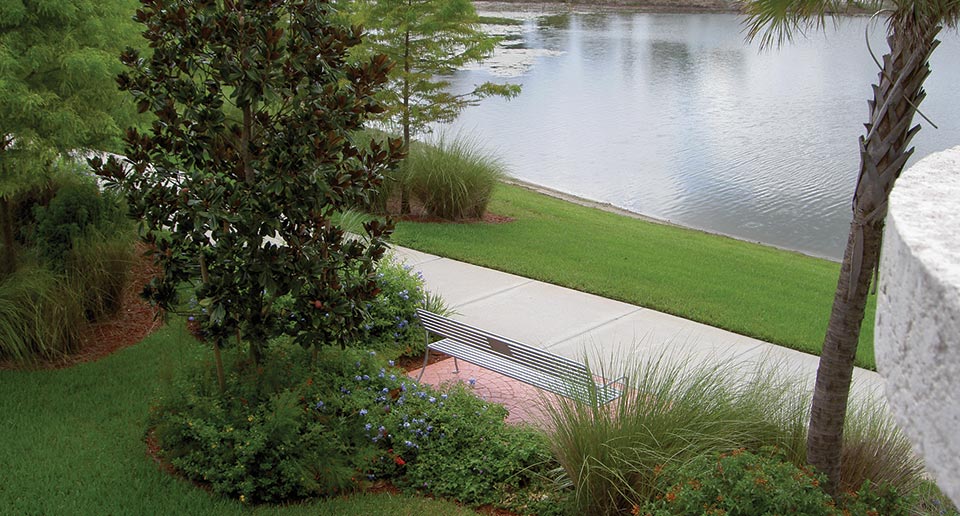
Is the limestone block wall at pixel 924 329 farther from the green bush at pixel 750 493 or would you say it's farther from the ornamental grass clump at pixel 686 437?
the ornamental grass clump at pixel 686 437

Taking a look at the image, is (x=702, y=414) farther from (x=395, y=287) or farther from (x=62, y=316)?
(x=62, y=316)

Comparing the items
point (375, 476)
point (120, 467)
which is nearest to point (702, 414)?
point (375, 476)

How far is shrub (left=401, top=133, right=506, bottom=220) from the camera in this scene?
13.2 metres

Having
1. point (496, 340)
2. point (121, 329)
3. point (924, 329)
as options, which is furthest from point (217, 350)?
point (924, 329)

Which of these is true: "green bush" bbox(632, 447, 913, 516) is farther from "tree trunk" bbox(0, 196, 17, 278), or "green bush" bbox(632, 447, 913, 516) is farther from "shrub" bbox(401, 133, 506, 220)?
"shrub" bbox(401, 133, 506, 220)

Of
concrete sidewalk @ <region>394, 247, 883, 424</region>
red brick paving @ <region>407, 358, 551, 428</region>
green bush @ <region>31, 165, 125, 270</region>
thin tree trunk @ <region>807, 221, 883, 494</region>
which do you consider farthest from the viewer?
green bush @ <region>31, 165, 125, 270</region>

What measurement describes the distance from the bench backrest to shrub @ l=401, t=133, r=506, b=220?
599 cm

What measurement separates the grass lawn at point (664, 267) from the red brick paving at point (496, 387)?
8.36 feet

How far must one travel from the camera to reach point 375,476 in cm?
557

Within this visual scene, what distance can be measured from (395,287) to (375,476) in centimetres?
263

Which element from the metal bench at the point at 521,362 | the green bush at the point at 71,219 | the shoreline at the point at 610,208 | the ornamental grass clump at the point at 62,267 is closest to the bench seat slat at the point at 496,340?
the metal bench at the point at 521,362

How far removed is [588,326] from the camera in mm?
8500

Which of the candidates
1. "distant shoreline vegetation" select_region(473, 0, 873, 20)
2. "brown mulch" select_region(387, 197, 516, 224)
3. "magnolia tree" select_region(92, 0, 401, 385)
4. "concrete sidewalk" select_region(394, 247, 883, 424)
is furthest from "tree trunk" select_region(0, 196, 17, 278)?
"distant shoreline vegetation" select_region(473, 0, 873, 20)

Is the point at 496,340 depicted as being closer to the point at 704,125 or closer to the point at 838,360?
the point at 838,360
